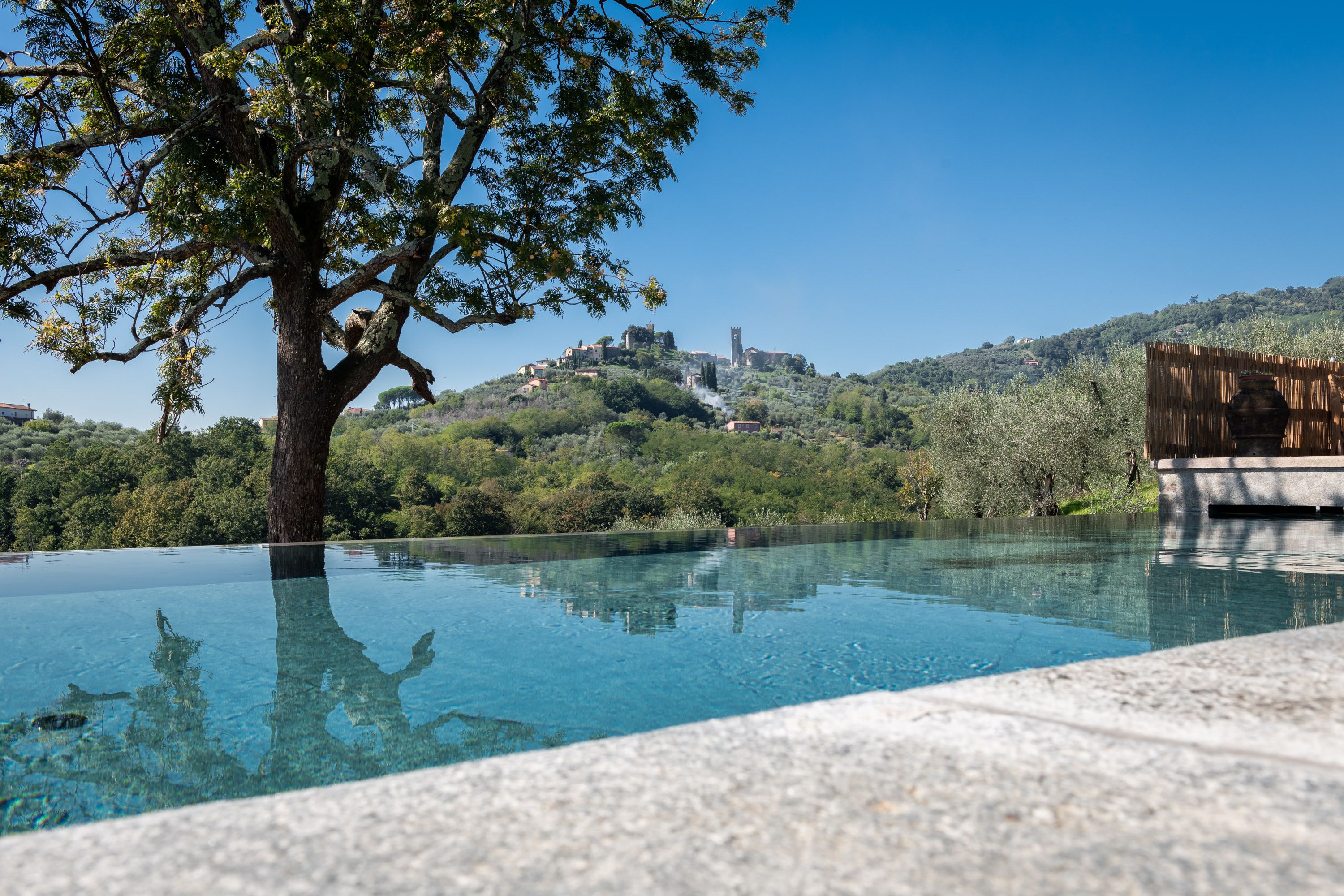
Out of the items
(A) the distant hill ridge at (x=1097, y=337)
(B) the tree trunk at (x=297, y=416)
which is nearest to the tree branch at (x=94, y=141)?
(B) the tree trunk at (x=297, y=416)

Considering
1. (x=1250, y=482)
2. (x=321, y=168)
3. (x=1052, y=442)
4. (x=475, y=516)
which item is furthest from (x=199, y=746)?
(x=475, y=516)

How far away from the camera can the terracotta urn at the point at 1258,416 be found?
29.4ft

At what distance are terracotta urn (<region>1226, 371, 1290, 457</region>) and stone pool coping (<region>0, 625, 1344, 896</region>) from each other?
10031mm

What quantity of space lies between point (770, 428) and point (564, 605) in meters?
60.9

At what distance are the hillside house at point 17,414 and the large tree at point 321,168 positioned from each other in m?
48.2

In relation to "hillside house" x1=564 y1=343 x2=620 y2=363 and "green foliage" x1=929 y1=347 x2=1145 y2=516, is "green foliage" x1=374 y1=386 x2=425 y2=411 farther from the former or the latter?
"green foliage" x1=929 y1=347 x2=1145 y2=516

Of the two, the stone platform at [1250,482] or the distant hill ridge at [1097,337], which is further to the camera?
the distant hill ridge at [1097,337]

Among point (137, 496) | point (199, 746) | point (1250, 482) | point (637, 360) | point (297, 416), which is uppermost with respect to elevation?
point (637, 360)

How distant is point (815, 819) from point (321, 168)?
10.3m

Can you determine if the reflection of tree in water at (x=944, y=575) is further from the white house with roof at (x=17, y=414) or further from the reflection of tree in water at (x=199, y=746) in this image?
the white house with roof at (x=17, y=414)

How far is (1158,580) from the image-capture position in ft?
13.6

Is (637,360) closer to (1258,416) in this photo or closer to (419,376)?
(419,376)

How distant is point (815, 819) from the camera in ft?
2.57

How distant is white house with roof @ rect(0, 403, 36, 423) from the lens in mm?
46250
